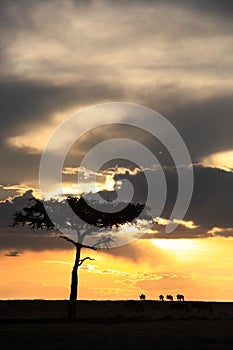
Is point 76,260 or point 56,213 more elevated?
point 56,213

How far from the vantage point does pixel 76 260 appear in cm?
6606

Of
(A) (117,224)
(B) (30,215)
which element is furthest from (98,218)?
(B) (30,215)
